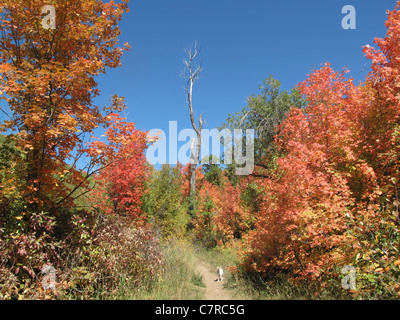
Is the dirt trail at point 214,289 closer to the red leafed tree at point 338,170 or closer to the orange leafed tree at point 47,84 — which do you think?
the red leafed tree at point 338,170

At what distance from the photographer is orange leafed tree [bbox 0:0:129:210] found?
Answer: 395cm

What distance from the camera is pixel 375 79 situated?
Result: 5598mm

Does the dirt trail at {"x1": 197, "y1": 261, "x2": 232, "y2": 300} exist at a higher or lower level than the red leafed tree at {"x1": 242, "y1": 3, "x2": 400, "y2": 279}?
lower

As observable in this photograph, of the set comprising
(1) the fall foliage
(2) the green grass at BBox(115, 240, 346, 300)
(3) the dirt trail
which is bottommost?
(3) the dirt trail

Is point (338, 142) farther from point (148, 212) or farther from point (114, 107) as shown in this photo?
point (148, 212)

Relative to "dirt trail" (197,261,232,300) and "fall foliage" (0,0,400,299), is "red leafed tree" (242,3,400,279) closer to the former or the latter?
"fall foliage" (0,0,400,299)

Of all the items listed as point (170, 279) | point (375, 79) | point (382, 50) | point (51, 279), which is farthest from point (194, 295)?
point (382, 50)

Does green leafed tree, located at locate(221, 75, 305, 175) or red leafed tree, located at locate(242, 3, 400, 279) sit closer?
red leafed tree, located at locate(242, 3, 400, 279)

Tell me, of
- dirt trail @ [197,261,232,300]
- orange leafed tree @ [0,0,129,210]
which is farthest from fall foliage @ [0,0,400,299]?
dirt trail @ [197,261,232,300]

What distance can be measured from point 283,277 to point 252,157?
8.75m

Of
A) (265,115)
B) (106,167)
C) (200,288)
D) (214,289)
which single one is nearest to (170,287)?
(200,288)

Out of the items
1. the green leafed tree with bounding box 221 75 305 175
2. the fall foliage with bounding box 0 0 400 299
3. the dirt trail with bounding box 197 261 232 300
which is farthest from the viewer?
the green leafed tree with bounding box 221 75 305 175

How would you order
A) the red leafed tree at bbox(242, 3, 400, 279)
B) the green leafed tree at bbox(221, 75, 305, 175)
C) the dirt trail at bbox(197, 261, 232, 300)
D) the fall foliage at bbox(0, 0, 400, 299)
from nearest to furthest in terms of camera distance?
the fall foliage at bbox(0, 0, 400, 299) → the red leafed tree at bbox(242, 3, 400, 279) → the dirt trail at bbox(197, 261, 232, 300) → the green leafed tree at bbox(221, 75, 305, 175)

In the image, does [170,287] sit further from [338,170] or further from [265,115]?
[265,115]
